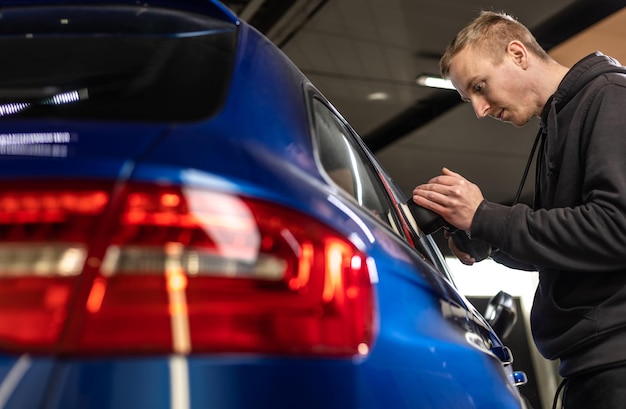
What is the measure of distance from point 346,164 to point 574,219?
669 mm

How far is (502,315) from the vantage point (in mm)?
2127

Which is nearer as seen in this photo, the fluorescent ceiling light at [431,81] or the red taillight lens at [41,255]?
the red taillight lens at [41,255]

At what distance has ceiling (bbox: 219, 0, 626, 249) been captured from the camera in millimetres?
5480

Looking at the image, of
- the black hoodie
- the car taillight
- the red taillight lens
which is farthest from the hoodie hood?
the red taillight lens

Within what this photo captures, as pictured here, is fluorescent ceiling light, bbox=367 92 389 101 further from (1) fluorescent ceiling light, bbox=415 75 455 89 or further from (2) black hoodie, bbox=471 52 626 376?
(2) black hoodie, bbox=471 52 626 376

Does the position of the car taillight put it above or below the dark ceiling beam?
below

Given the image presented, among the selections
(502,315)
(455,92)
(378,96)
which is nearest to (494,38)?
(502,315)

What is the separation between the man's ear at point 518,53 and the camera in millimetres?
1881

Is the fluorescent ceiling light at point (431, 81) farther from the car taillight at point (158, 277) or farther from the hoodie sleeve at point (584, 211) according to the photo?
the car taillight at point (158, 277)

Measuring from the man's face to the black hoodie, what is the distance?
166 mm

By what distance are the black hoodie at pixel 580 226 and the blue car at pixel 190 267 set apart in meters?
0.73

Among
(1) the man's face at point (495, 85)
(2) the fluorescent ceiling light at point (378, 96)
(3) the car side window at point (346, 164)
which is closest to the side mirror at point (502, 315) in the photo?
(1) the man's face at point (495, 85)

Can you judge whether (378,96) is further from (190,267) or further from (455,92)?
(190,267)

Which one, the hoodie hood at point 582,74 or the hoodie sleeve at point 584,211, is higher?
the hoodie hood at point 582,74
